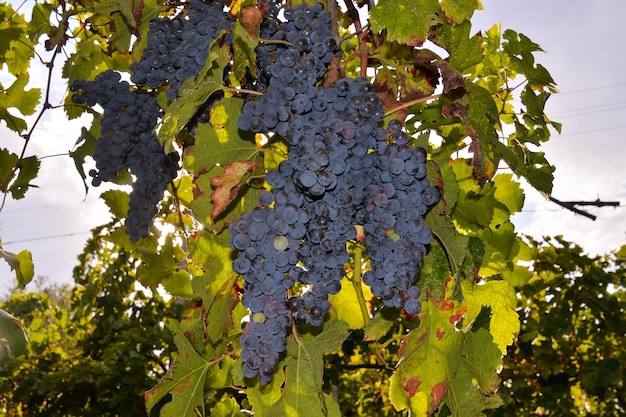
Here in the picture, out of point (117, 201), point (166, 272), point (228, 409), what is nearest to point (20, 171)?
point (117, 201)

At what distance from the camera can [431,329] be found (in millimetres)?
1010

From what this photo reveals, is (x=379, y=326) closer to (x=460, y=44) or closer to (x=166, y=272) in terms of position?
(x=460, y=44)

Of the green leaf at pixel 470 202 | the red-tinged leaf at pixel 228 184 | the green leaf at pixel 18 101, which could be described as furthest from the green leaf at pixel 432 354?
the green leaf at pixel 18 101

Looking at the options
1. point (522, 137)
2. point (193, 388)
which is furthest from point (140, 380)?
point (522, 137)

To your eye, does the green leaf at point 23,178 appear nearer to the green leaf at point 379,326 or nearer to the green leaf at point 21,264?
the green leaf at point 21,264

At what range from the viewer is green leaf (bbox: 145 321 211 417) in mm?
1137

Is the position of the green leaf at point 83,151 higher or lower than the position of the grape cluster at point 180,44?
higher

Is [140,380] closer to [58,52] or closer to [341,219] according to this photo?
[58,52]

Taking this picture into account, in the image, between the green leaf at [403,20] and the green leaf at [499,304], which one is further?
the green leaf at [499,304]

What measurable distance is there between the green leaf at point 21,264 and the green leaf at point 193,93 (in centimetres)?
127

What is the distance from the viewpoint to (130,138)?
5.21 feet

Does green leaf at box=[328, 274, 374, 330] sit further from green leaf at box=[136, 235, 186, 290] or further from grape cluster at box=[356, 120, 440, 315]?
green leaf at box=[136, 235, 186, 290]

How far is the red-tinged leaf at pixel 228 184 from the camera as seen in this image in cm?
97

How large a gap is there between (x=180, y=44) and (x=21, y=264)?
117 cm
